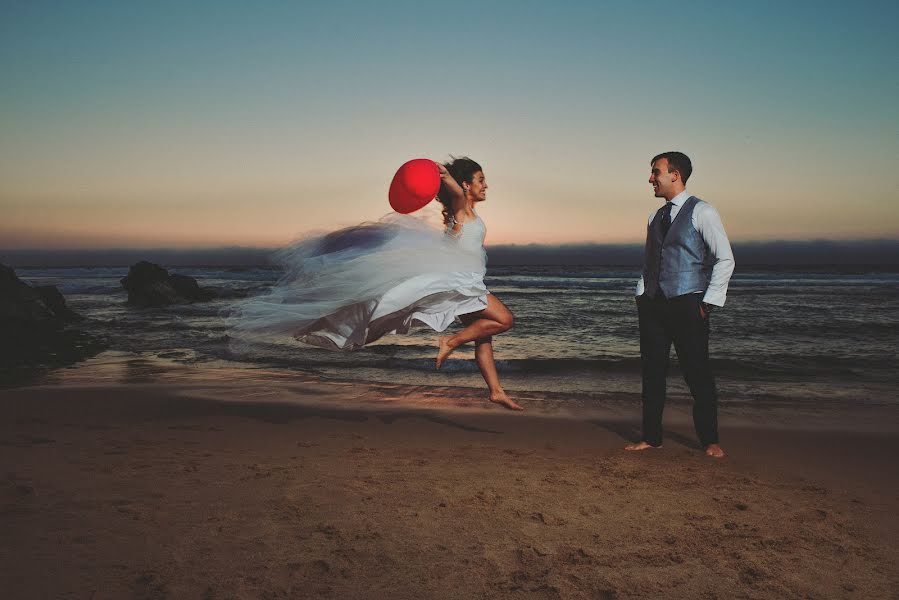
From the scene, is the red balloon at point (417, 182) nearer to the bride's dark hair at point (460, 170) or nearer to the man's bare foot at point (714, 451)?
the bride's dark hair at point (460, 170)

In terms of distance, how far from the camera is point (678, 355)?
17.7 feet

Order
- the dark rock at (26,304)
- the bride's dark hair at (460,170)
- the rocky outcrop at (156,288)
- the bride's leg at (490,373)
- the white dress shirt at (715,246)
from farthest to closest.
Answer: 1. the rocky outcrop at (156,288)
2. the dark rock at (26,304)
3. the bride's leg at (490,373)
4. the bride's dark hair at (460,170)
5. the white dress shirt at (715,246)

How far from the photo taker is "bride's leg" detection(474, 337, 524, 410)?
6121 millimetres

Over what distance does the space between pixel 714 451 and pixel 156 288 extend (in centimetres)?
2503

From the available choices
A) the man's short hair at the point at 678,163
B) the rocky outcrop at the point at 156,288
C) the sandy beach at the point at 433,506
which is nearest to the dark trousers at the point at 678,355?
the sandy beach at the point at 433,506

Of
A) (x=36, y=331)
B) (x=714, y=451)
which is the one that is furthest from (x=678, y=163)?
(x=36, y=331)

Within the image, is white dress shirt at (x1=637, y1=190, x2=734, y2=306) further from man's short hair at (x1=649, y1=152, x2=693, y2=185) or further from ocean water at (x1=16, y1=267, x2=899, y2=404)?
ocean water at (x1=16, y1=267, x2=899, y2=404)

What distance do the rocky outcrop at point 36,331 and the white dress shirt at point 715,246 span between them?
9.35m

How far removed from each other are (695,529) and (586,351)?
9394mm

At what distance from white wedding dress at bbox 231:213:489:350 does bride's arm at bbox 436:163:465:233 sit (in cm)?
9

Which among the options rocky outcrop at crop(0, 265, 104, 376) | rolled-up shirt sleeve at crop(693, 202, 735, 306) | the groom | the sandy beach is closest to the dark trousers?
the groom

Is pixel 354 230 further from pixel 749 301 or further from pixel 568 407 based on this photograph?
pixel 749 301

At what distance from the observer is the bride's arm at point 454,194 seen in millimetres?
5566

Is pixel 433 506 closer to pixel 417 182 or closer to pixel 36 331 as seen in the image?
pixel 417 182
